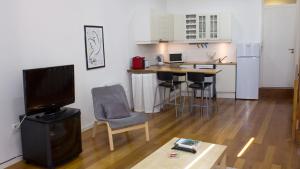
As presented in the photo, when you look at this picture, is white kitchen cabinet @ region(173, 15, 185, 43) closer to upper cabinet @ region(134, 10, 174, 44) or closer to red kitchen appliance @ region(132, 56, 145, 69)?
upper cabinet @ region(134, 10, 174, 44)

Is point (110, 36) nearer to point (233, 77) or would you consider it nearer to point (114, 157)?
point (114, 157)

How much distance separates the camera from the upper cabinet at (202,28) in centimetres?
718

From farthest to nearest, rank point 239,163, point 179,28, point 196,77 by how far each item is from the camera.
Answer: point 179,28
point 196,77
point 239,163

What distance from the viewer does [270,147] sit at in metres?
4.12

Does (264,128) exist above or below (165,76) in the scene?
below

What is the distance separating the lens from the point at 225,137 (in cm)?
459

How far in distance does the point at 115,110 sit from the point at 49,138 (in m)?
1.26

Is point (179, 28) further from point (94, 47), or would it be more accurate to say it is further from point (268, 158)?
point (268, 158)

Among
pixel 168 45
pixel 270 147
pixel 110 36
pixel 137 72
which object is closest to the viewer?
pixel 270 147

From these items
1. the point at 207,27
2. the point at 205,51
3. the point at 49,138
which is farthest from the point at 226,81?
the point at 49,138

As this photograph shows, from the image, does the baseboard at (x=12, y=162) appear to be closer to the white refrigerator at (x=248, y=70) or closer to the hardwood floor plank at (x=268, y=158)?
the hardwood floor plank at (x=268, y=158)

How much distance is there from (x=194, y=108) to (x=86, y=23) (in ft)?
10.1

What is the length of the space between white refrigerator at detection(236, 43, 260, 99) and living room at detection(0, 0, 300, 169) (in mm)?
291

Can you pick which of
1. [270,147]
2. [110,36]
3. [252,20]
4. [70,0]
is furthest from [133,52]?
[270,147]
